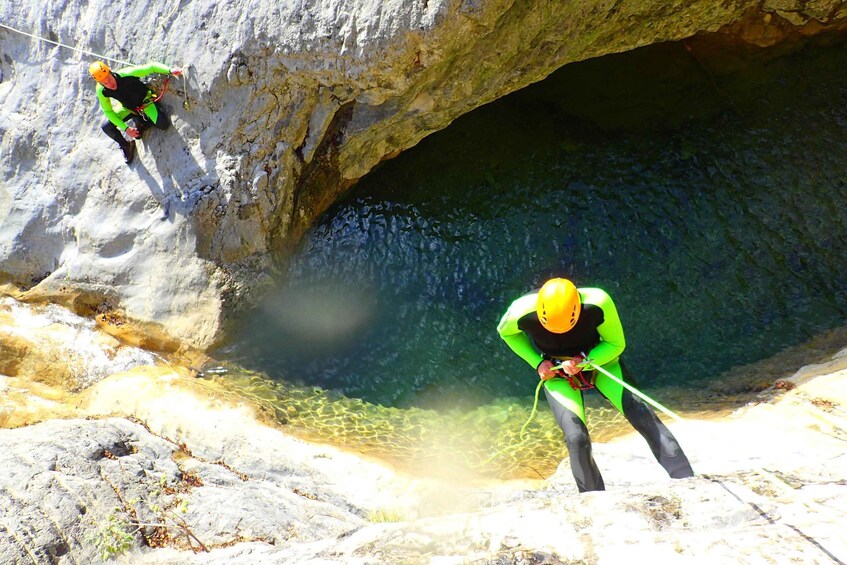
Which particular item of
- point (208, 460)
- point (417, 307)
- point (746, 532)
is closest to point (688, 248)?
point (417, 307)

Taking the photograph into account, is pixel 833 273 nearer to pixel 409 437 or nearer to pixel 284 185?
pixel 409 437

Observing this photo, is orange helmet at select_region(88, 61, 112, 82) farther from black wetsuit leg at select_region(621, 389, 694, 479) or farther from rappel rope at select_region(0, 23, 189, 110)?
black wetsuit leg at select_region(621, 389, 694, 479)

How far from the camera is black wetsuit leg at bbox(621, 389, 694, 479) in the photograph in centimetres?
405

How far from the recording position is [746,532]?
2.89 metres

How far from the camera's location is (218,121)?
659cm

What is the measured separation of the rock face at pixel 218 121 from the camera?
239 inches

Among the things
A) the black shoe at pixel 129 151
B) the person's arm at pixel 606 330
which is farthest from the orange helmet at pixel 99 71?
the person's arm at pixel 606 330

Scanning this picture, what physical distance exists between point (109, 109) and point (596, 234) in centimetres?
601

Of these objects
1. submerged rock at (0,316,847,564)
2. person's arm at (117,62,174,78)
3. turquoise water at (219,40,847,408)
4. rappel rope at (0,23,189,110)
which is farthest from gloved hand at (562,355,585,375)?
person's arm at (117,62,174,78)

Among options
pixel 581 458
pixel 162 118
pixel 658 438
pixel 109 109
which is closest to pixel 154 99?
pixel 162 118

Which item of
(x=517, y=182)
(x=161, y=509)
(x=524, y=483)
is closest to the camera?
(x=161, y=509)

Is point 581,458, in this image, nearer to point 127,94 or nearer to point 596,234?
point 596,234

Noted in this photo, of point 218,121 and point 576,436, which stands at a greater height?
point 218,121

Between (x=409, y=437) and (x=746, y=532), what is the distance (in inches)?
148
